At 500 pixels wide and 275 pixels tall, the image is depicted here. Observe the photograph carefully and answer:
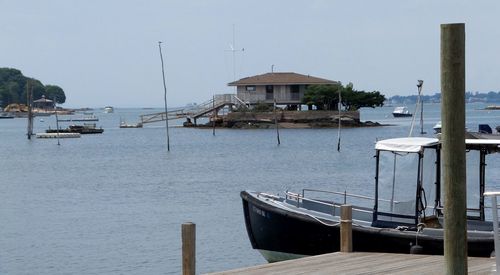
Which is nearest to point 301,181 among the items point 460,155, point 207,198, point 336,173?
point 336,173

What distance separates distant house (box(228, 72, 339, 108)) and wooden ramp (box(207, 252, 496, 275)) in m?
97.1

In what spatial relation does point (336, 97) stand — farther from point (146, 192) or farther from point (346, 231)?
point (346, 231)

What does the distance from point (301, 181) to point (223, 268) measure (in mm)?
27984

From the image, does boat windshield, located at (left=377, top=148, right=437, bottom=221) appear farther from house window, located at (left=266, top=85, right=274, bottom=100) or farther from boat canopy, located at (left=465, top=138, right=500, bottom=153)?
house window, located at (left=266, top=85, right=274, bottom=100)

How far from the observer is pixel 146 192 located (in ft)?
161

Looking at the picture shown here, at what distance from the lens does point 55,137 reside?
115m

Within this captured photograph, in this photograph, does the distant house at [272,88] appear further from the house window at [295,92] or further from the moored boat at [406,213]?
the moored boat at [406,213]

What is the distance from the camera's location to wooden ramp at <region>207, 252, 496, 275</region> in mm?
15812

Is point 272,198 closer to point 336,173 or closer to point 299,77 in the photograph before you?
point 336,173

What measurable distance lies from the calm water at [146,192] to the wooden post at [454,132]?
1600 centimetres

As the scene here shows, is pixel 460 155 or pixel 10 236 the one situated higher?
pixel 460 155

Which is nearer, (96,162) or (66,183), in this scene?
(66,183)

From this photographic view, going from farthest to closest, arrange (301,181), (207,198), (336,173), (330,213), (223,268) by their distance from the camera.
Answer: 1. (336,173)
2. (301,181)
3. (207,198)
4. (223,268)
5. (330,213)

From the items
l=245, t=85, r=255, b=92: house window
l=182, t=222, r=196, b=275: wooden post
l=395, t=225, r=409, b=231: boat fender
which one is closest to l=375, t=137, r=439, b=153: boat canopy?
l=395, t=225, r=409, b=231: boat fender
